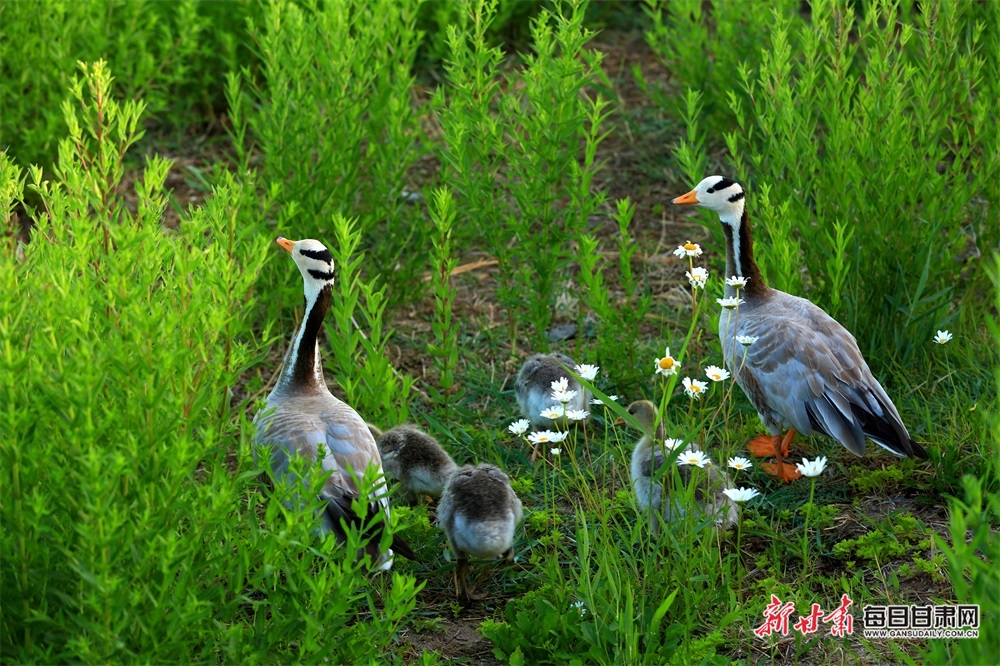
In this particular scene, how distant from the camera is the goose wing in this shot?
500cm

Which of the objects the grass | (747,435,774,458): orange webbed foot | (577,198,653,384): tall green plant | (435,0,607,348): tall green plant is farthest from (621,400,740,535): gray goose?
(435,0,607,348): tall green plant

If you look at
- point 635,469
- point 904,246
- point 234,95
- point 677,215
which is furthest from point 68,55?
point 904,246

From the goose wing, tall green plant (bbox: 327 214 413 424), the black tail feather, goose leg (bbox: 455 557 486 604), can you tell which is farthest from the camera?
tall green plant (bbox: 327 214 413 424)

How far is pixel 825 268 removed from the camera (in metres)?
5.89

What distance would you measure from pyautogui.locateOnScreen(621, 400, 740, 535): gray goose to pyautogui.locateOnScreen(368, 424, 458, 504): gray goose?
2.75ft

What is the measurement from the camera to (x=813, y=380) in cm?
512

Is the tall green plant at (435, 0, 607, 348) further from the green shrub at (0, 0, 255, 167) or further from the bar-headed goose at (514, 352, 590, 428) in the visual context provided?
the green shrub at (0, 0, 255, 167)

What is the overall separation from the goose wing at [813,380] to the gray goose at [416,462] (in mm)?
1529

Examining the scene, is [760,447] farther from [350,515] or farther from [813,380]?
[350,515]

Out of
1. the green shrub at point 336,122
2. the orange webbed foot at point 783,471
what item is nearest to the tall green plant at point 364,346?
the green shrub at point 336,122

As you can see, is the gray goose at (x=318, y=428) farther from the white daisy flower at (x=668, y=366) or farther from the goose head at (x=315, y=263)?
the white daisy flower at (x=668, y=366)

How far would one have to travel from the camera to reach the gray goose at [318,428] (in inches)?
175

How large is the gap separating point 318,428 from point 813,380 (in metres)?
2.27

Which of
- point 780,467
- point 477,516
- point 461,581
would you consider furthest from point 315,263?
point 780,467
